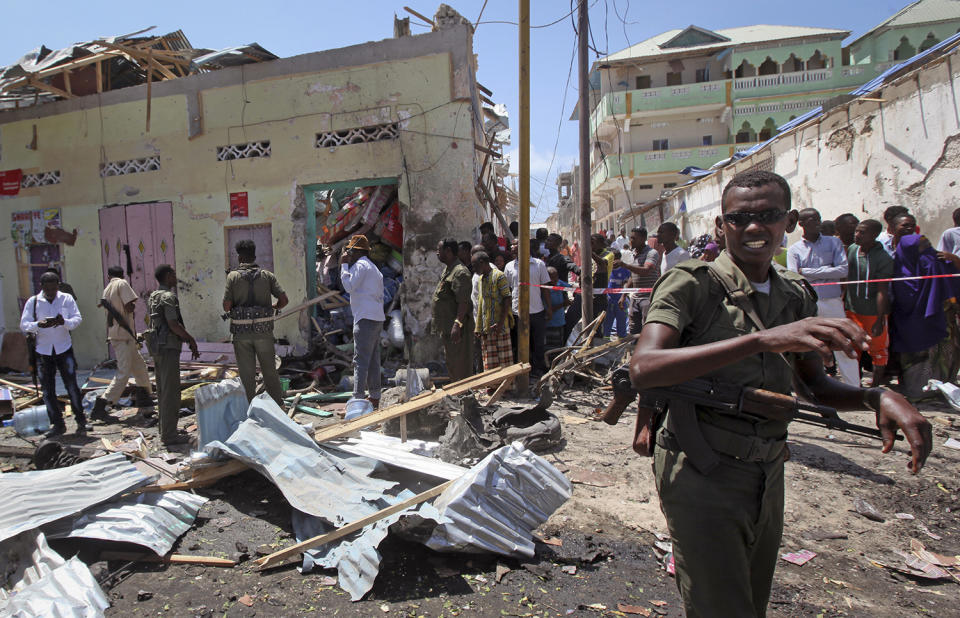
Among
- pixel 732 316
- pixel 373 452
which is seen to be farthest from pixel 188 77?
pixel 732 316

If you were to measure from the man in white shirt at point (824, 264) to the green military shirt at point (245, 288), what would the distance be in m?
5.29

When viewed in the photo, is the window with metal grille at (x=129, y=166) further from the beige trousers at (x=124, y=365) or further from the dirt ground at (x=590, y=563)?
the dirt ground at (x=590, y=563)

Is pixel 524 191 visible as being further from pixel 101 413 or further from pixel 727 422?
pixel 101 413

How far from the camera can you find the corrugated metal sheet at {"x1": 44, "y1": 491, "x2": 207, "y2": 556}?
298 centimetres

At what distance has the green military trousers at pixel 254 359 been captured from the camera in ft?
17.5

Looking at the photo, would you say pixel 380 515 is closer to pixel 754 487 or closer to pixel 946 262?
pixel 754 487

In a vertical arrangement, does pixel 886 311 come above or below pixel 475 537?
above

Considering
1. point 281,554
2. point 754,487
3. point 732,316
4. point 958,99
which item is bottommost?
point 281,554

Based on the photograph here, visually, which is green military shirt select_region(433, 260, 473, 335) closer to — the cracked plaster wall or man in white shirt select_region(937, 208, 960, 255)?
man in white shirt select_region(937, 208, 960, 255)

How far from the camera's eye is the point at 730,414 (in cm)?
147

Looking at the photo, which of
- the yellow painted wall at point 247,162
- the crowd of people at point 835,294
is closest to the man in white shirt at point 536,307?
the crowd of people at point 835,294

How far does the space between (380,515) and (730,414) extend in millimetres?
2077

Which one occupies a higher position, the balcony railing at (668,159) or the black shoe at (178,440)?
the balcony railing at (668,159)

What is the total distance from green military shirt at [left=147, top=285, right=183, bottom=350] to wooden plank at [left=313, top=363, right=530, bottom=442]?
194cm
